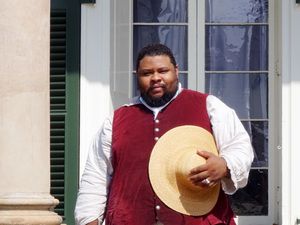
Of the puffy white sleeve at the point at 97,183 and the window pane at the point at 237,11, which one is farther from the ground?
the window pane at the point at 237,11

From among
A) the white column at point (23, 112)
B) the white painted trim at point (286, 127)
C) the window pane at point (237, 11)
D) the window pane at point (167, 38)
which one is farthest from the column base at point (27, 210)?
the window pane at point (237, 11)

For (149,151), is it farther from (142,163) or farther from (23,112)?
(23,112)

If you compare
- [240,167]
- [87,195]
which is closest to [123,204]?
[87,195]

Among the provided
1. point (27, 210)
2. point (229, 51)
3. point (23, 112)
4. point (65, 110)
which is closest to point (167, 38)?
point (229, 51)

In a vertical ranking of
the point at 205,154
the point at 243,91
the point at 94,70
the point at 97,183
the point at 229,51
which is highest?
the point at 229,51

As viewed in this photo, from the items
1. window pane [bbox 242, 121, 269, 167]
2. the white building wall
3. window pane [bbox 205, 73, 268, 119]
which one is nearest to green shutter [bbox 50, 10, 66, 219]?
the white building wall

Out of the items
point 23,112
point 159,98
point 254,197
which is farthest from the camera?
point 254,197

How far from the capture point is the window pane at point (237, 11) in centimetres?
748

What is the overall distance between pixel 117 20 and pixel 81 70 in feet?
1.44

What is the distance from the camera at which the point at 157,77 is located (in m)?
4.40

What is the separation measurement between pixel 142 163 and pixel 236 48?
3.27m

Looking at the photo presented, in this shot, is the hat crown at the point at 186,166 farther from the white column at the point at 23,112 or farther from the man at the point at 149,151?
the white column at the point at 23,112

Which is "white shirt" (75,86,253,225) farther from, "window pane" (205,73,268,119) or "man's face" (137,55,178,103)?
"window pane" (205,73,268,119)

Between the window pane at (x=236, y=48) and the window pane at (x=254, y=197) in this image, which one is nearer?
the window pane at (x=254, y=197)
